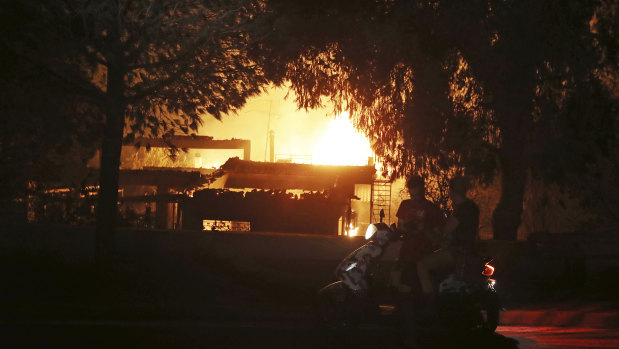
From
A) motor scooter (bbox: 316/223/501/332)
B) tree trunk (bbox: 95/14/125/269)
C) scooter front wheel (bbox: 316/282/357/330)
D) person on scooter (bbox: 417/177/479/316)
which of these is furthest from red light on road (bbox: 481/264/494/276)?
tree trunk (bbox: 95/14/125/269)

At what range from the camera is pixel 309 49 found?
15.0 metres

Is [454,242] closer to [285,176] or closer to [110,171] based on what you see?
[110,171]

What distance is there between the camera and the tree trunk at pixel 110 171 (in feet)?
37.5

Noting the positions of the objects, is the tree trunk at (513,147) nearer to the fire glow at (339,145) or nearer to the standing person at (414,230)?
the standing person at (414,230)

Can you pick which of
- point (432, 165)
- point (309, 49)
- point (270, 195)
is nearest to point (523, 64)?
point (432, 165)

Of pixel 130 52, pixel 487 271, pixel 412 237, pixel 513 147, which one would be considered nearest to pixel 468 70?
pixel 513 147

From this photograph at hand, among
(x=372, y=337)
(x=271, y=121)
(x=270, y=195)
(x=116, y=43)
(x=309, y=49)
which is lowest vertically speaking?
(x=372, y=337)

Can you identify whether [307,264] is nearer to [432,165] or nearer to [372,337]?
[432,165]

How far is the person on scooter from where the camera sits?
7504mm

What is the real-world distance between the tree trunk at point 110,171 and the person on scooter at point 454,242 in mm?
5914

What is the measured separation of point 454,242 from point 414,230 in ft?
1.63

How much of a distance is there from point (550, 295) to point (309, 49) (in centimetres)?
694

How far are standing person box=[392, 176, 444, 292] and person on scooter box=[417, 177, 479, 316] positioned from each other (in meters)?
0.09

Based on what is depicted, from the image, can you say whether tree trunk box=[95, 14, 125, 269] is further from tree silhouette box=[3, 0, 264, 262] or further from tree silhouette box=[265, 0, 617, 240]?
tree silhouette box=[265, 0, 617, 240]
